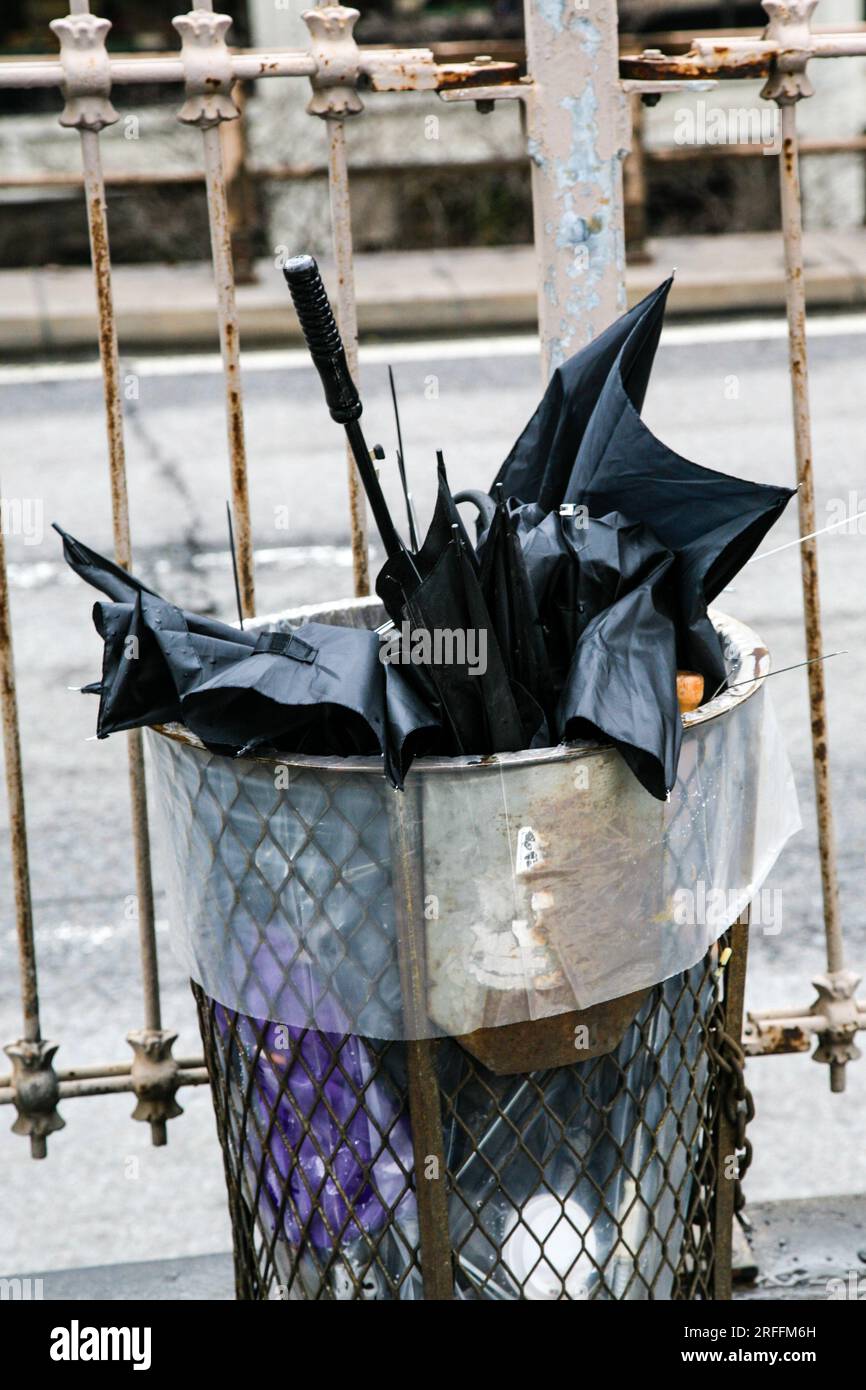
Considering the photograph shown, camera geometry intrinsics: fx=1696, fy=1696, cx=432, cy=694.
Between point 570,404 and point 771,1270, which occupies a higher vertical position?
point 570,404

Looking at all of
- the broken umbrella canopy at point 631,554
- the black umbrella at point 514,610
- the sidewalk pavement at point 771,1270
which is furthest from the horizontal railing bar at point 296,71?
the sidewalk pavement at point 771,1270

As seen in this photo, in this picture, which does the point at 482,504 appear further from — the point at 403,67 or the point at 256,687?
the point at 403,67

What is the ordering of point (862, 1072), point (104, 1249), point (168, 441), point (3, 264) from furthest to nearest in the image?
point (3, 264) < point (168, 441) < point (862, 1072) < point (104, 1249)

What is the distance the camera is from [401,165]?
11750 millimetres

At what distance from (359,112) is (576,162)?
0.28 metres

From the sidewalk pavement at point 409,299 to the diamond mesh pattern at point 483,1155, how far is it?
8473 mm

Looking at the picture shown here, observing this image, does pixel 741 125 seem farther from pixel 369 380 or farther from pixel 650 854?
pixel 369 380

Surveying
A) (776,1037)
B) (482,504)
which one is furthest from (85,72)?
Answer: (776,1037)

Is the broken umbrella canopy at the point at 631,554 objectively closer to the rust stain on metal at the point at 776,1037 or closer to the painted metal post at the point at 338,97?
the painted metal post at the point at 338,97

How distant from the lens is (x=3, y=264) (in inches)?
495

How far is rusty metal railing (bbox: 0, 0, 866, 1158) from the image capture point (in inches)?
80.0

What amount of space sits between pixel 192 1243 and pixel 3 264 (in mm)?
11035

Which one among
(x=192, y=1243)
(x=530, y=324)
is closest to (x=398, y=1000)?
(x=192, y=1243)

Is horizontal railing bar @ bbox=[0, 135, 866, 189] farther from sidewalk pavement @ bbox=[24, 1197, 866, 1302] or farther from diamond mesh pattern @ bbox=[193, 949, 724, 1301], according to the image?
diamond mesh pattern @ bbox=[193, 949, 724, 1301]
